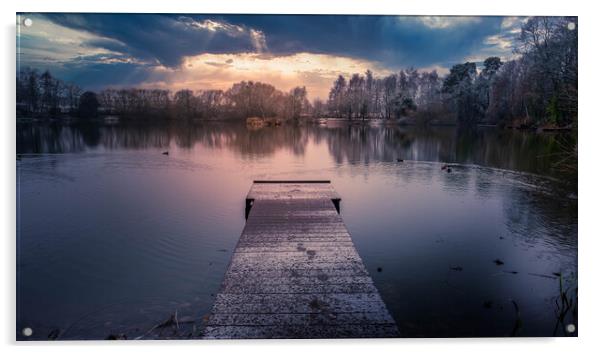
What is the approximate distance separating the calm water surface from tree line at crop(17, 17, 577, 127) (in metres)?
0.52

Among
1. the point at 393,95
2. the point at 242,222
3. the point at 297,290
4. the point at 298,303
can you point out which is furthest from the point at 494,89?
the point at 298,303

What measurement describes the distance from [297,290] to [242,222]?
3.74 metres

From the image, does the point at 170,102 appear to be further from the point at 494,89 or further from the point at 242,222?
the point at 494,89

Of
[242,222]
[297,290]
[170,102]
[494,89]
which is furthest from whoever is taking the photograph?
[242,222]

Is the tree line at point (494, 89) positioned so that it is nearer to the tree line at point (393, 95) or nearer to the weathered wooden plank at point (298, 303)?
the tree line at point (393, 95)

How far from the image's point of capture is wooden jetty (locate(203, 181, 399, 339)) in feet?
10.4

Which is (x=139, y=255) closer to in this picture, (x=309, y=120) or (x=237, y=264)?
(x=237, y=264)

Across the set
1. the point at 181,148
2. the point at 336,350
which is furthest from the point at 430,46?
the point at 181,148

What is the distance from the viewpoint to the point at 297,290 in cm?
363

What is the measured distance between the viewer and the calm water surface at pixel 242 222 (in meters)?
4.28

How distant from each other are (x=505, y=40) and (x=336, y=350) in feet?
12.0

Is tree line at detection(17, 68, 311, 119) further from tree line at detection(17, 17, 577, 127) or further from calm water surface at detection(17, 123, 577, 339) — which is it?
calm water surface at detection(17, 123, 577, 339)

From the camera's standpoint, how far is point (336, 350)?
3402mm

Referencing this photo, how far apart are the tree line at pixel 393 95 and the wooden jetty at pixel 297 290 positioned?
1.97 m
